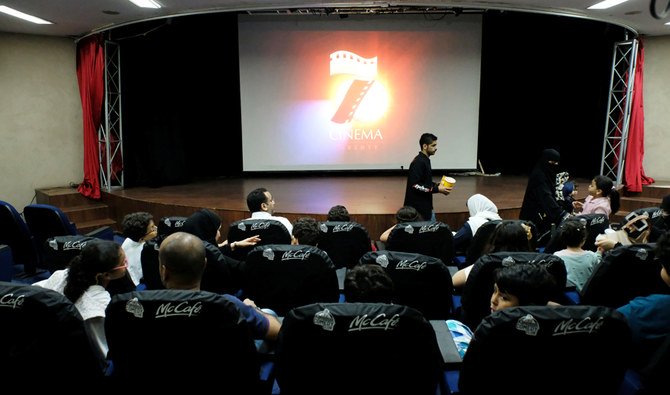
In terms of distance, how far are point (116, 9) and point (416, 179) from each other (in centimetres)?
423

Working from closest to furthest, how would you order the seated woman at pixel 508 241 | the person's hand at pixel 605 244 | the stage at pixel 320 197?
1. the seated woman at pixel 508 241
2. the person's hand at pixel 605 244
3. the stage at pixel 320 197

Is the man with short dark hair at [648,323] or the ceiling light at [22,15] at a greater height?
the ceiling light at [22,15]

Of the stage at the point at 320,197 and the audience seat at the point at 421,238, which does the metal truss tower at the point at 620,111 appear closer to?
the stage at the point at 320,197

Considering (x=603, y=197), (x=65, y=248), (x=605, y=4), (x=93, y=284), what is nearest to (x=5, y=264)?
(x=65, y=248)

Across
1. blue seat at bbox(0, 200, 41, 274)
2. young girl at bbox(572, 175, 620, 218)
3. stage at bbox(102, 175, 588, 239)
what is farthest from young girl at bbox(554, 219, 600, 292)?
blue seat at bbox(0, 200, 41, 274)

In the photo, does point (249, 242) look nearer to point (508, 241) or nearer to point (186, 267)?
point (186, 267)

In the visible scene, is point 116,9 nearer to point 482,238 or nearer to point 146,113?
point 146,113

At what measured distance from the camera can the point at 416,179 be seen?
5152 millimetres

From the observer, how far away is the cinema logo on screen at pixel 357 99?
884 cm

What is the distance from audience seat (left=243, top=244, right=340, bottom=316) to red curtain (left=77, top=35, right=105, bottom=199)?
5.59m

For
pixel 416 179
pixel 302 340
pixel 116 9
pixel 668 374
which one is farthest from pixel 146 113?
pixel 668 374

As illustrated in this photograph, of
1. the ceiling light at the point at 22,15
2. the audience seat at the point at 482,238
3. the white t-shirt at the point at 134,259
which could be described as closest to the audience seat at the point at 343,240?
the audience seat at the point at 482,238

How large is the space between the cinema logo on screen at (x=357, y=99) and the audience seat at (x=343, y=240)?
216 inches

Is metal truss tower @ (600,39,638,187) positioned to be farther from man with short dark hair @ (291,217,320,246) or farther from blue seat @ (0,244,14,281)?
blue seat @ (0,244,14,281)
